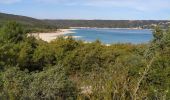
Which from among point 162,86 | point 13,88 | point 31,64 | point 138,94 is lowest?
point 31,64

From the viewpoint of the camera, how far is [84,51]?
96.9 feet

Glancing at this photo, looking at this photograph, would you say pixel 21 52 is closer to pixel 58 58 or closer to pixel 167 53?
pixel 58 58

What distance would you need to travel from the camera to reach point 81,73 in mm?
20359

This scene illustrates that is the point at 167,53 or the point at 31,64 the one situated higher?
the point at 167,53

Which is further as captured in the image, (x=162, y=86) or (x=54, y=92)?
(x=162, y=86)

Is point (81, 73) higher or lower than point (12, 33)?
lower

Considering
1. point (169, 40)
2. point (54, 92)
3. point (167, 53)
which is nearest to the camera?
point (54, 92)

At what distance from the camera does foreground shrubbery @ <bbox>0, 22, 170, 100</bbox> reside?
6.53 m

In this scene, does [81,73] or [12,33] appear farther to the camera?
[12,33]

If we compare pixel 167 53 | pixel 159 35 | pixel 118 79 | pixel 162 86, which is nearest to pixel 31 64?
pixel 159 35

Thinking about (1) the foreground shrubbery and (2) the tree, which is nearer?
(1) the foreground shrubbery

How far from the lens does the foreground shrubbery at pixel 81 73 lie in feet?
21.4

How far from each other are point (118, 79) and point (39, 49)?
78.8 ft

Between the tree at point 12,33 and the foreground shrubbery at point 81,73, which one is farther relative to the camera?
the tree at point 12,33
